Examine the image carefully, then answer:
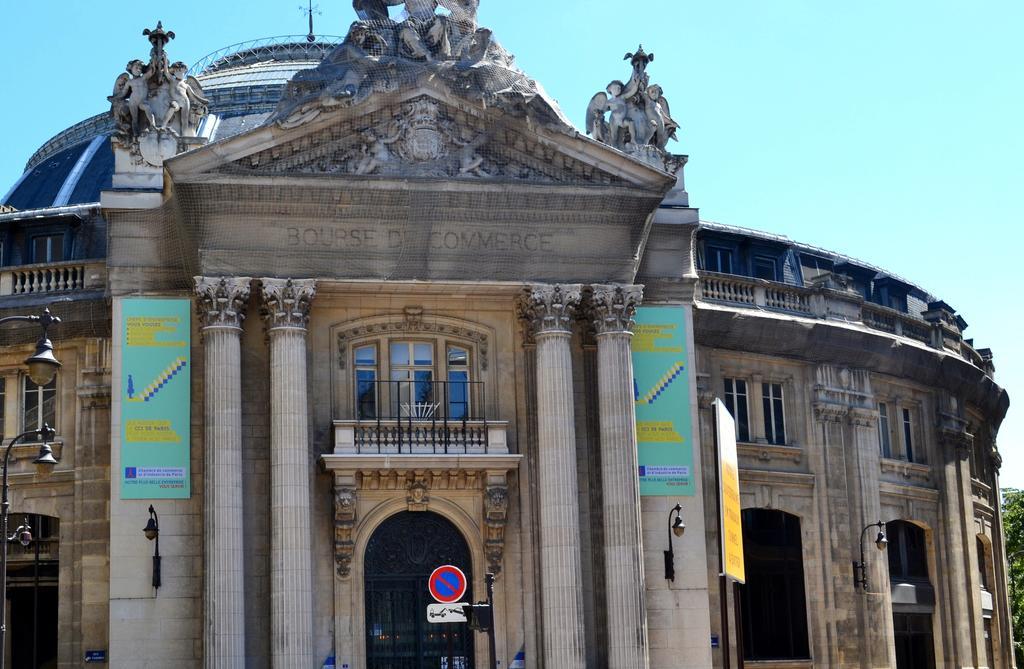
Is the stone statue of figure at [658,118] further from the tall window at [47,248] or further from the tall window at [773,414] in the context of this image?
the tall window at [47,248]

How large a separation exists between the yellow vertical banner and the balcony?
8.48m

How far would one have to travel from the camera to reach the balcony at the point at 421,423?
139 feet

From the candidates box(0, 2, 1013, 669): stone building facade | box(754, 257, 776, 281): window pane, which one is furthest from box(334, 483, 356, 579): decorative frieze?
box(754, 257, 776, 281): window pane

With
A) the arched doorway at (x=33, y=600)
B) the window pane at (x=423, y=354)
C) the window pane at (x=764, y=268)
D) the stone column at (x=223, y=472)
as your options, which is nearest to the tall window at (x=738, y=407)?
the window pane at (x=764, y=268)

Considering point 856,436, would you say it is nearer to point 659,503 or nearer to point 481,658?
point 659,503

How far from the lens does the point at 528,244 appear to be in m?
43.3

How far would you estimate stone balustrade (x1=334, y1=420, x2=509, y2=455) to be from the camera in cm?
4219

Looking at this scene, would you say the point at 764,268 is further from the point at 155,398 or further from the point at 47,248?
the point at 47,248

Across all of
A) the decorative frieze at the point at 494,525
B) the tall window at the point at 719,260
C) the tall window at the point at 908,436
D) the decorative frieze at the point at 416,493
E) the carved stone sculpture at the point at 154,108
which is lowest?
the decorative frieze at the point at 494,525

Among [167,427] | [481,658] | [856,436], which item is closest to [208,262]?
[167,427]

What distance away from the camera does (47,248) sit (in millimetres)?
49031

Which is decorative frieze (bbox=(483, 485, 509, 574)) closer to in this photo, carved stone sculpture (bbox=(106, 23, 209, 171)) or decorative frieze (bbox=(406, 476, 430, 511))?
decorative frieze (bbox=(406, 476, 430, 511))

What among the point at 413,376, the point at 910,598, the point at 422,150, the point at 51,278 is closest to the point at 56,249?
the point at 51,278

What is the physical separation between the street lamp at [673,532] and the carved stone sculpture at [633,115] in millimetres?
9331
